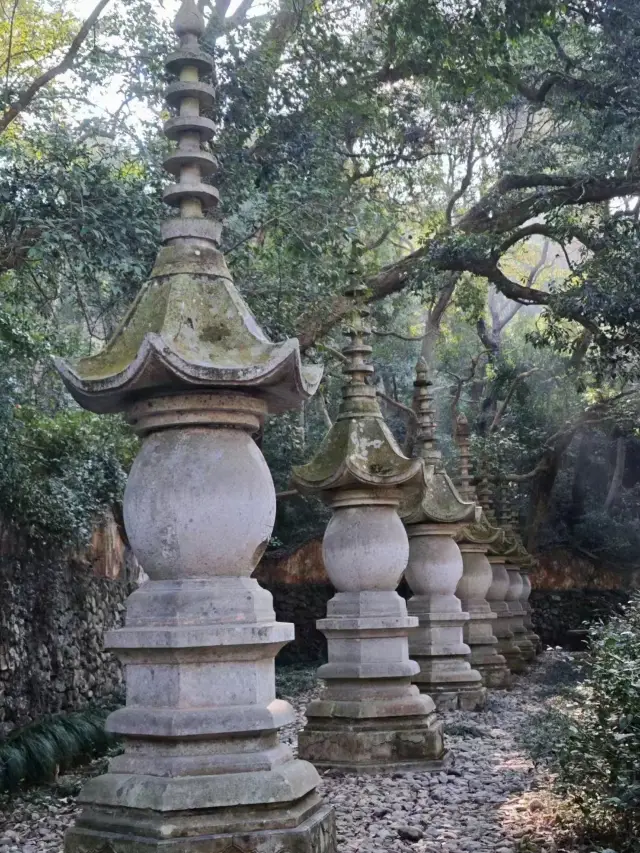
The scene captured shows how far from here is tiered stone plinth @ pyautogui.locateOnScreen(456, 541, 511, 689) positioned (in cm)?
1230

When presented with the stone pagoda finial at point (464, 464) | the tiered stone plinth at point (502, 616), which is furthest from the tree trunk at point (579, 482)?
the stone pagoda finial at point (464, 464)

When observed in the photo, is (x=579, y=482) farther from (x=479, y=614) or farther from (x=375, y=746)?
(x=375, y=746)

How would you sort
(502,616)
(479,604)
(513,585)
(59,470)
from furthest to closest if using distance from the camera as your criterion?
(513,585) < (502,616) < (479,604) < (59,470)

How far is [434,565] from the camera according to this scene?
9.34 m

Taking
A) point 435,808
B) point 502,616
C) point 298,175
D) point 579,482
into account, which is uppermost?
point 298,175

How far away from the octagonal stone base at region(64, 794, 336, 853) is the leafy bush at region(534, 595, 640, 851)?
143 cm

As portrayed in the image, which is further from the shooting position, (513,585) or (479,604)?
(513,585)

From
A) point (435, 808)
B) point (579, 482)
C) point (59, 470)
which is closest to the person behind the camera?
point (435, 808)

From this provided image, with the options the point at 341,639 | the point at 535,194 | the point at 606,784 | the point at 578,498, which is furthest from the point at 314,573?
the point at 606,784

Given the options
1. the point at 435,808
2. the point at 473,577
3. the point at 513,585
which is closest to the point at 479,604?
the point at 473,577

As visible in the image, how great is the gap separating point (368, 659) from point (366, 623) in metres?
0.28

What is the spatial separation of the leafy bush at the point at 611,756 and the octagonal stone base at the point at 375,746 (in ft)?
4.62

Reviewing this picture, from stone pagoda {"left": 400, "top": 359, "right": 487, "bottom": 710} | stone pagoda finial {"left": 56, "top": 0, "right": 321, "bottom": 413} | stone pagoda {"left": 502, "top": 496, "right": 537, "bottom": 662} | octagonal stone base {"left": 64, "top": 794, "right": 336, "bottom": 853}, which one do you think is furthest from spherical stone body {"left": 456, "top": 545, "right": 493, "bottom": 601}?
octagonal stone base {"left": 64, "top": 794, "right": 336, "bottom": 853}

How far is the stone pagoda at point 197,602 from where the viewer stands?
379 cm
